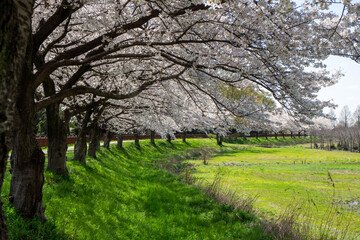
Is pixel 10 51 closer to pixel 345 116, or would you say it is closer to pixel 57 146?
pixel 57 146

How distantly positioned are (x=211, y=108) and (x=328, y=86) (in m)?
6.93

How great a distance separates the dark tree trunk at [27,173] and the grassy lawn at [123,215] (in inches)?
10.1

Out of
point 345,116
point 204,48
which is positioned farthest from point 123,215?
point 345,116

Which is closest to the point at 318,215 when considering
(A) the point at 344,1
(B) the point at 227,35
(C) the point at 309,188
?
(C) the point at 309,188

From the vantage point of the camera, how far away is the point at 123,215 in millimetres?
8266

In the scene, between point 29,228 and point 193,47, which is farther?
point 193,47

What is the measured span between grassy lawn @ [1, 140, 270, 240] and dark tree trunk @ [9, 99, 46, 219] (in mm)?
256

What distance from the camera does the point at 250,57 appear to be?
7.64 metres

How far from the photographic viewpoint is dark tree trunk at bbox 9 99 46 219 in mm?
5747

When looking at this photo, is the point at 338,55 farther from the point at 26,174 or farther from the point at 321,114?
the point at 26,174

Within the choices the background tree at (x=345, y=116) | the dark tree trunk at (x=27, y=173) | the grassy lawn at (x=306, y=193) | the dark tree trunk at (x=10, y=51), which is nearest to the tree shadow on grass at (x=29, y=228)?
the dark tree trunk at (x=27, y=173)

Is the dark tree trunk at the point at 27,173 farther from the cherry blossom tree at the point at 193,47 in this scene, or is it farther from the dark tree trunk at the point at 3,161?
the dark tree trunk at the point at 3,161

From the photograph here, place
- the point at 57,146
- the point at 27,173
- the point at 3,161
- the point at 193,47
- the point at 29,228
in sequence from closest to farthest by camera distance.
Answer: the point at 3,161, the point at 29,228, the point at 27,173, the point at 193,47, the point at 57,146

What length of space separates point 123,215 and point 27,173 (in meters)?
3.33
